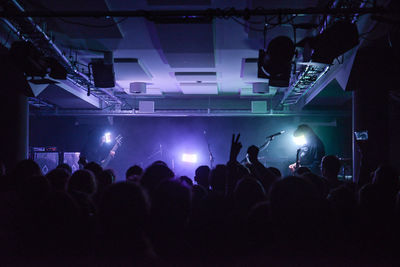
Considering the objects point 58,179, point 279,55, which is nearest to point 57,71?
point 58,179

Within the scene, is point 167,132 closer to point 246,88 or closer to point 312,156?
point 246,88

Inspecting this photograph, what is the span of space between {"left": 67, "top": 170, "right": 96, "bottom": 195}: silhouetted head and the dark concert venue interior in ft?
0.05

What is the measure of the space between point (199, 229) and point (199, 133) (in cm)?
1027

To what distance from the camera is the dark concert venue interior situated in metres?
2.04

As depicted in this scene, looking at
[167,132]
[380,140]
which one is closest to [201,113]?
[167,132]

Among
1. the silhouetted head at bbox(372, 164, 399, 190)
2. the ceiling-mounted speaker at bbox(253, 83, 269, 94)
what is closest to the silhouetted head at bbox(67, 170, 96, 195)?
the silhouetted head at bbox(372, 164, 399, 190)

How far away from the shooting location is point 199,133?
12.4m

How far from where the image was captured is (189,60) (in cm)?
674

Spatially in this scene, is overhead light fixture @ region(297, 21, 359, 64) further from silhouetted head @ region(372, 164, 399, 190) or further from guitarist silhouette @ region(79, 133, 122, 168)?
guitarist silhouette @ region(79, 133, 122, 168)

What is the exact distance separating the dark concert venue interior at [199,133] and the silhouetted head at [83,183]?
14 mm

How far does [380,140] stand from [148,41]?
455 centimetres

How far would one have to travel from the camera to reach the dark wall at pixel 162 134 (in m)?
12.3

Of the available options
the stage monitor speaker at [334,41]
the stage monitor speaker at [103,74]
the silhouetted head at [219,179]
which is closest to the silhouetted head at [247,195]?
the silhouetted head at [219,179]

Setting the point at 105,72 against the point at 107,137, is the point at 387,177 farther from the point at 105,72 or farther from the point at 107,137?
the point at 107,137
